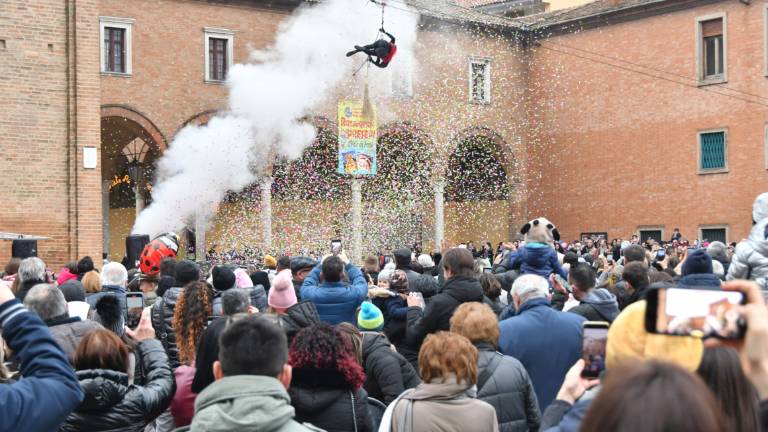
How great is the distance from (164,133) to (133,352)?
23149mm

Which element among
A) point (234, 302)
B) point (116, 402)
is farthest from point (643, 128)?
point (116, 402)

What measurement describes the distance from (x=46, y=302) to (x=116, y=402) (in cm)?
145

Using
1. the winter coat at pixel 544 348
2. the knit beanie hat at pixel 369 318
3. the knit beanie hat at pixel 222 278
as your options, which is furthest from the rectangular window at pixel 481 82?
the winter coat at pixel 544 348

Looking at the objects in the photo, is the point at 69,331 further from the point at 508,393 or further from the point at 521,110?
the point at 521,110

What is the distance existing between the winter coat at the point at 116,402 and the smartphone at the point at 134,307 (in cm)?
253

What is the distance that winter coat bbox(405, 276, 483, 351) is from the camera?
5.98m

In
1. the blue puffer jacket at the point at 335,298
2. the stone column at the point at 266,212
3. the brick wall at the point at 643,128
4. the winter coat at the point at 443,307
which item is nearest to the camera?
the winter coat at the point at 443,307

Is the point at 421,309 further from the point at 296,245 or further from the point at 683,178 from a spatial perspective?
the point at 683,178

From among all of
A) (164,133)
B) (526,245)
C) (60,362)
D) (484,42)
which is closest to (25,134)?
(164,133)

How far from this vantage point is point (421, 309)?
20.5 feet

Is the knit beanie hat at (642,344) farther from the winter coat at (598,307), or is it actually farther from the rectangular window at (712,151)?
the rectangular window at (712,151)

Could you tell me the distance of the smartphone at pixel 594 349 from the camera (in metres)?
2.96

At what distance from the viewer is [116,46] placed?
26.8 m

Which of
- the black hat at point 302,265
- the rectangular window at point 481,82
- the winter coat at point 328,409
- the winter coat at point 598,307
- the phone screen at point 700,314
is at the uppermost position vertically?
the rectangular window at point 481,82
